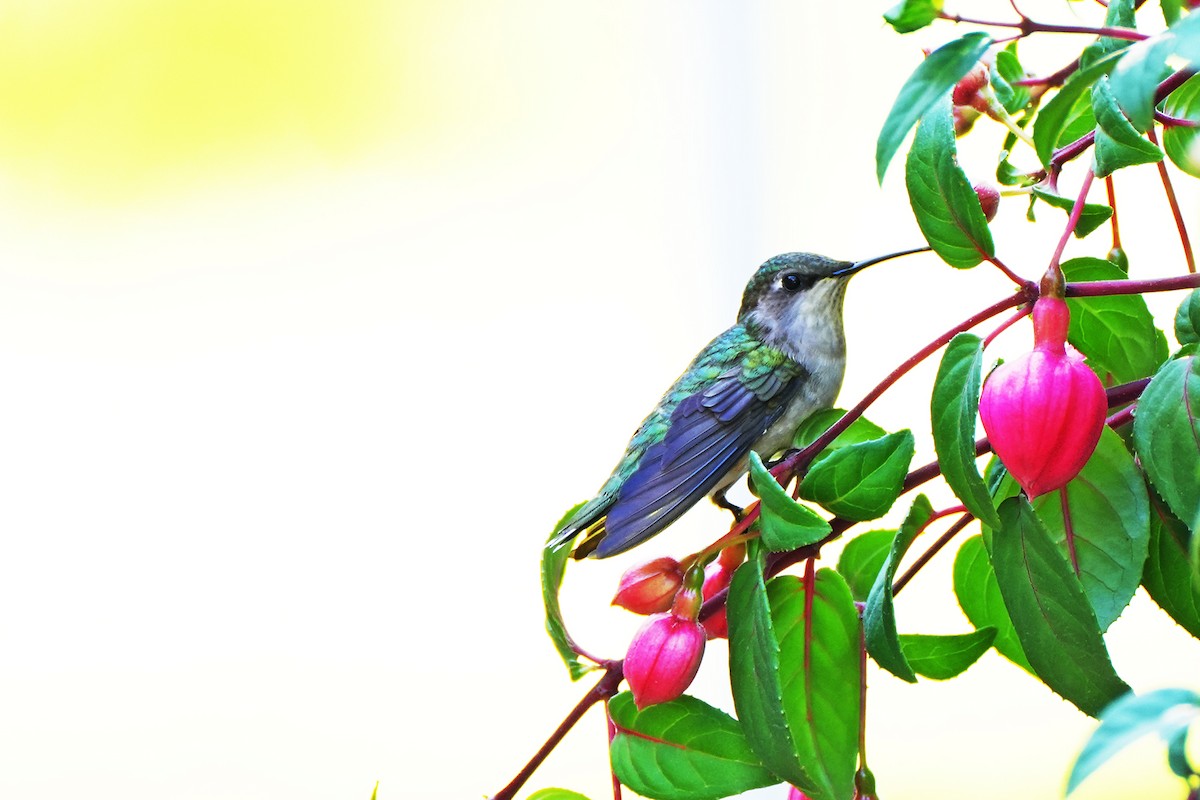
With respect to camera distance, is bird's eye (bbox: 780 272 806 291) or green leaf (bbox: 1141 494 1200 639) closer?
green leaf (bbox: 1141 494 1200 639)

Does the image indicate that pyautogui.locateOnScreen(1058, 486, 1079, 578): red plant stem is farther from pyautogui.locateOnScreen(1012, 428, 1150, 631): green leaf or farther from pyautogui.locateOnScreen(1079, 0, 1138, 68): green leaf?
pyautogui.locateOnScreen(1079, 0, 1138, 68): green leaf

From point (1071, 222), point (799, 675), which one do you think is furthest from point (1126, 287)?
point (799, 675)

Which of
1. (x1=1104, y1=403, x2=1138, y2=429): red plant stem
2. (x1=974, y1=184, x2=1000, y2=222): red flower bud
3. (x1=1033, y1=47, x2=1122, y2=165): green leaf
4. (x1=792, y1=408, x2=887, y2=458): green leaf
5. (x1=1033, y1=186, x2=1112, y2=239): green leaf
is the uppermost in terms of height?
(x1=1033, y1=47, x2=1122, y2=165): green leaf

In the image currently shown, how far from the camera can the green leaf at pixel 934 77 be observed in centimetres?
21

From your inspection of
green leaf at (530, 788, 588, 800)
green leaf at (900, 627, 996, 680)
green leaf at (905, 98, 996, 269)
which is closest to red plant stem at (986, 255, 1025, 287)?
green leaf at (905, 98, 996, 269)

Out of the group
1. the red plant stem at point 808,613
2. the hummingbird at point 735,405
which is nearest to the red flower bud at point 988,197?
the hummingbird at point 735,405

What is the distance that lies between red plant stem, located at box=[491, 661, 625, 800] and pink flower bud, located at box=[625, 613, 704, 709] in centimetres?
2

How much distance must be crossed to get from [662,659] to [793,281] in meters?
0.31

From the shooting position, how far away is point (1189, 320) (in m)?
0.30

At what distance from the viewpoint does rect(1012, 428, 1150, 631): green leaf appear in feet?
0.90

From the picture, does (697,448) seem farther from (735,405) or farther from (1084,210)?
(1084,210)

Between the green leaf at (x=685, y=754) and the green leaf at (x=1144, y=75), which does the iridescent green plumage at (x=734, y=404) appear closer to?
the green leaf at (x=685, y=754)

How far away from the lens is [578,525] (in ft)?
1.32

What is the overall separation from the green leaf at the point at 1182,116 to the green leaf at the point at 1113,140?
1 cm
